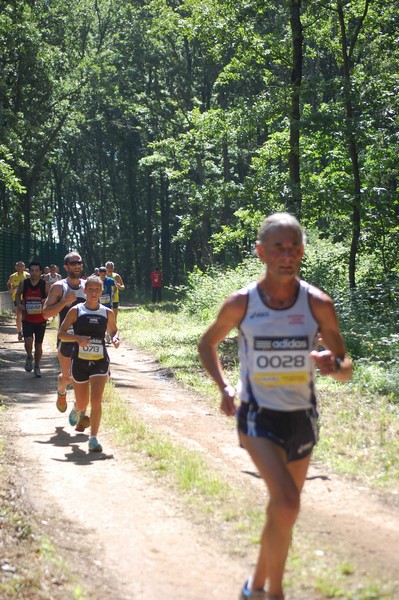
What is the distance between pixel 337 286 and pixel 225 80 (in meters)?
5.58

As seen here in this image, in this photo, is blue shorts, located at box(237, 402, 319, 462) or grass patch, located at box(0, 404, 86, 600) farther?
grass patch, located at box(0, 404, 86, 600)

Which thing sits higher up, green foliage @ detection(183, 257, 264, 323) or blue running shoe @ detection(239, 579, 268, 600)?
green foliage @ detection(183, 257, 264, 323)

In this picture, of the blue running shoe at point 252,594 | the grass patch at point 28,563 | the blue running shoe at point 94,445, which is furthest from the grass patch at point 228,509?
the grass patch at point 28,563

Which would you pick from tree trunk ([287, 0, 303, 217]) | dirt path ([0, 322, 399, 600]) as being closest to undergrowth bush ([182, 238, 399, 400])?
tree trunk ([287, 0, 303, 217])

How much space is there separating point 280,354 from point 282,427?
0.39 m

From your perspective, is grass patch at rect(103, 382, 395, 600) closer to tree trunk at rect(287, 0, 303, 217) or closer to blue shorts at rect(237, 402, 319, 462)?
blue shorts at rect(237, 402, 319, 462)

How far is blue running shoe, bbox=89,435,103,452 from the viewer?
9789 mm

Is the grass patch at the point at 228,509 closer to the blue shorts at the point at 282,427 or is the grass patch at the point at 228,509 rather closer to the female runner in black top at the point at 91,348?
the female runner in black top at the point at 91,348

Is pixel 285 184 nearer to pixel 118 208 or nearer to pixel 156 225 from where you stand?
pixel 156 225

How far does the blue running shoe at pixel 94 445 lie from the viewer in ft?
32.1

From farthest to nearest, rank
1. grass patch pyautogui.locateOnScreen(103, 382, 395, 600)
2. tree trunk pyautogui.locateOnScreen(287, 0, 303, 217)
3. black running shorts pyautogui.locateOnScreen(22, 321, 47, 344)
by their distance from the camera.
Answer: tree trunk pyautogui.locateOnScreen(287, 0, 303, 217)
black running shorts pyautogui.locateOnScreen(22, 321, 47, 344)
grass patch pyautogui.locateOnScreen(103, 382, 395, 600)

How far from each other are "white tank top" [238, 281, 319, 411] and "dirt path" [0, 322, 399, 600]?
1.38 metres

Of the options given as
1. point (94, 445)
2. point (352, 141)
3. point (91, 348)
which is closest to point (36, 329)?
point (91, 348)

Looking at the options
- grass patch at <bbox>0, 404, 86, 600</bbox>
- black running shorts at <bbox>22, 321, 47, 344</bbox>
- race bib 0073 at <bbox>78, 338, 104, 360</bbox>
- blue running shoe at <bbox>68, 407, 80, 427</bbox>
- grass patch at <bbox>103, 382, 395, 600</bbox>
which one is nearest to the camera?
grass patch at <bbox>103, 382, 395, 600</bbox>
